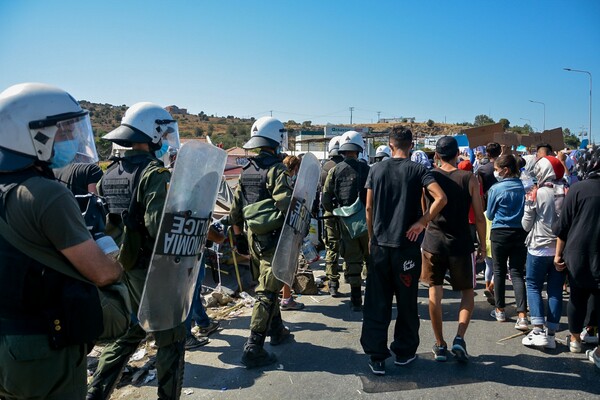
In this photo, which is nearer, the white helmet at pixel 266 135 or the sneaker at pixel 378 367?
the sneaker at pixel 378 367

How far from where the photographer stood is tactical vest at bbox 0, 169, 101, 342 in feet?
5.52

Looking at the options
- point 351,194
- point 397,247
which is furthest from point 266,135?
point 351,194

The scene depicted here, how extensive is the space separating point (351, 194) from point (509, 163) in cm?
196

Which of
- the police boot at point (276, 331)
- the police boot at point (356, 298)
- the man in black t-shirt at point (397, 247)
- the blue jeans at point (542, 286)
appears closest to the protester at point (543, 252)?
the blue jeans at point (542, 286)

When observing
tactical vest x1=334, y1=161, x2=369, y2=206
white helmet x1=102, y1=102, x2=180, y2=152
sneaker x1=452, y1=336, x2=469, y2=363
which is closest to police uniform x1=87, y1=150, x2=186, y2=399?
white helmet x1=102, y1=102, x2=180, y2=152

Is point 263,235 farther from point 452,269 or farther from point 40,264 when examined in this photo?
point 40,264

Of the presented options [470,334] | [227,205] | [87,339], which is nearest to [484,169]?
[470,334]

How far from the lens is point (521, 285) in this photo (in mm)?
4652

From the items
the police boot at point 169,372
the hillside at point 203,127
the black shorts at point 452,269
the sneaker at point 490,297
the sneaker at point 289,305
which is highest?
the hillside at point 203,127

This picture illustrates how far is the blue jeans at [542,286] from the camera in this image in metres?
4.14

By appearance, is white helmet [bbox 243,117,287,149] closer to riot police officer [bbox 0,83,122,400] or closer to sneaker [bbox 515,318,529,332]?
riot police officer [bbox 0,83,122,400]

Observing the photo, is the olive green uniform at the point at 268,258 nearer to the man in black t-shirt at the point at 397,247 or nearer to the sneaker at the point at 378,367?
the man in black t-shirt at the point at 397,247

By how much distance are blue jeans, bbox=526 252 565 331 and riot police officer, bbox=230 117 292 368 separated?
2.57 meters

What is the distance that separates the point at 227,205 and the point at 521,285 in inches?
199
